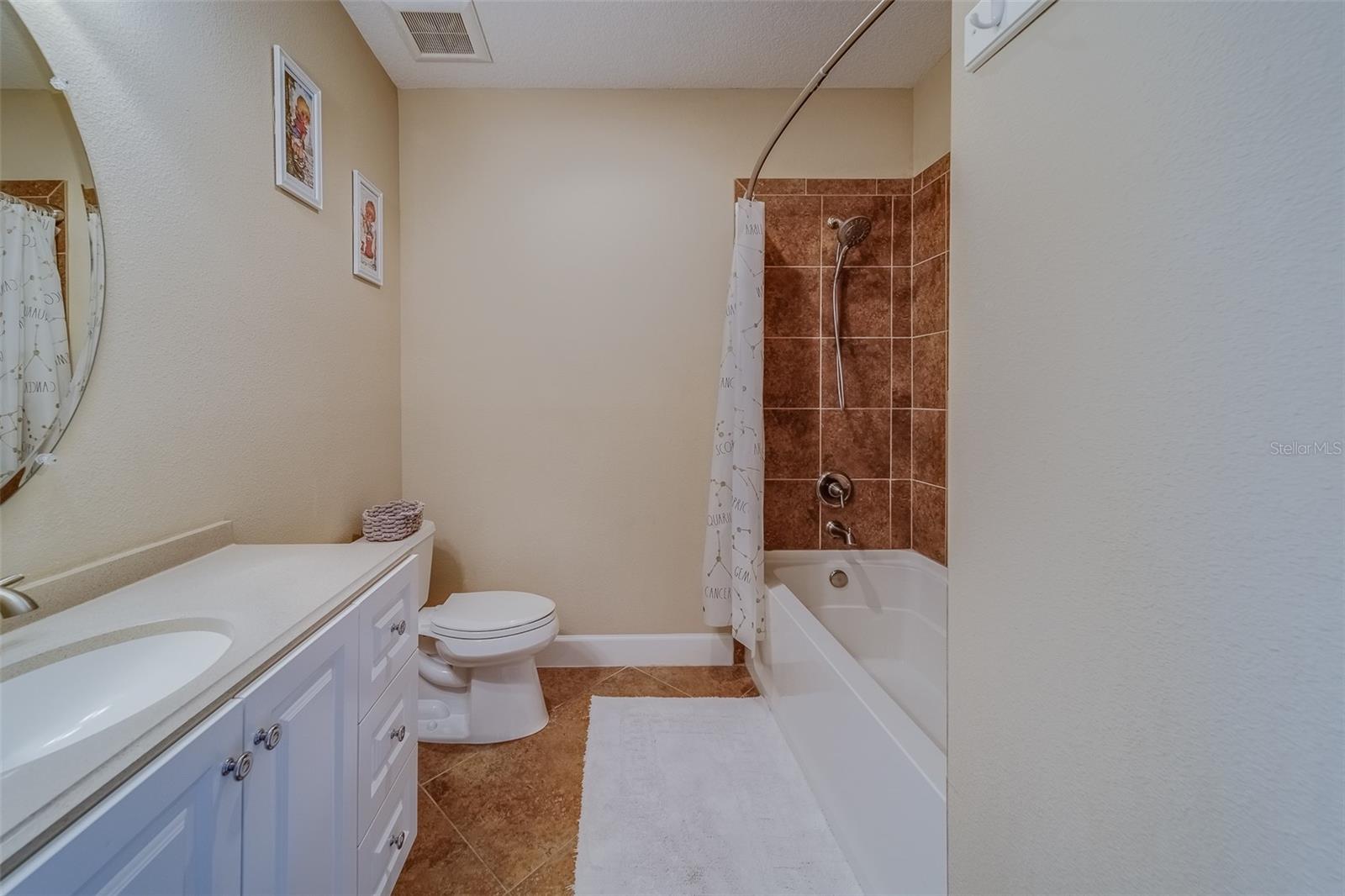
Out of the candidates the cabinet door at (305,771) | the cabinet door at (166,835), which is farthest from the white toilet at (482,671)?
the cabinet door at (166,835)

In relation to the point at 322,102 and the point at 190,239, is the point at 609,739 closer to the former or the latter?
the point at 190,239

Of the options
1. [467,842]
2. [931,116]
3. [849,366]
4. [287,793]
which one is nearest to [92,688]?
[287,793]

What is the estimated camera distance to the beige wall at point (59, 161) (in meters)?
0.82

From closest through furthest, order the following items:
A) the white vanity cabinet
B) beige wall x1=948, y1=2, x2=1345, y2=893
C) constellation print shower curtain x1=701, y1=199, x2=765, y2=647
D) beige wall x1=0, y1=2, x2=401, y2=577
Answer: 1. beige wall x1=948, y1=2, x2=1345, y2=893
2. the white vanity cabinet
3. beige wall x1=0, y1=2, x2=401, y2=577
4. constellation print shower curtain x1=701, y1=199, x2=765, y2=647

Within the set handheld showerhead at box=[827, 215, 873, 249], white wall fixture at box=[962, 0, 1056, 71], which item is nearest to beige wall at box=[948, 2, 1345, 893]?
white wall fixture at box=[962, 0, 1056, 71]

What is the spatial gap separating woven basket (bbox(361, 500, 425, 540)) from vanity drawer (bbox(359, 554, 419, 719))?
15.7 inches

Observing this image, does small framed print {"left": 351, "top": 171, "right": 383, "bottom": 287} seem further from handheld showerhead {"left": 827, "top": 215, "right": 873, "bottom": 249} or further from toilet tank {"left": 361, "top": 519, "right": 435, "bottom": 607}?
handheld showerhead {"left": 827, "top": 215, "right": 873, "bottom": 249}

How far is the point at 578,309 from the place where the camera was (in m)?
2.20

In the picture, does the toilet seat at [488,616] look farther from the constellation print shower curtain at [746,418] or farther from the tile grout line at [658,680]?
the constellation print shower curtain at [746,418]

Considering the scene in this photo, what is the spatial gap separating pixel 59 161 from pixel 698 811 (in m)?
2.03

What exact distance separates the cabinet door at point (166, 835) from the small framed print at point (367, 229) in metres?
1.67

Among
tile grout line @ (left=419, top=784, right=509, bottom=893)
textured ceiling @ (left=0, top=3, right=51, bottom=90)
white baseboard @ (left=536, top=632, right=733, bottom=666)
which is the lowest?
tile grout line @ (left=419, top=784, right=509, bottom=893)

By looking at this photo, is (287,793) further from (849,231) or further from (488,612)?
(849,231)

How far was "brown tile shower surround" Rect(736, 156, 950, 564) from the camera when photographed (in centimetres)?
217
